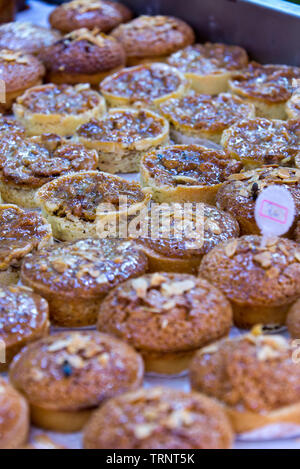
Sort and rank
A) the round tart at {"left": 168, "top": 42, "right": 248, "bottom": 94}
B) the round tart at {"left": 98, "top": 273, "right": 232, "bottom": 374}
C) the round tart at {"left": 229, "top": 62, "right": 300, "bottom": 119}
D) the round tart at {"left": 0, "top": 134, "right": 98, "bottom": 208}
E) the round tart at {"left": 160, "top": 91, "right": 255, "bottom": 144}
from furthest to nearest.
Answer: the round tart at {"left": 168, "top": 42, "right": 248, "bottom": 94} < the round tart at {"left": 229, "top": 62, "right": 300, "bottom": 119} < the round tart at {"left": 160, "top": 91, "right": 255, "bottom": 144} < the round tart at {"left": 0, "top": 134, "right": 98, "bottom": 208} < the round tart at {"left": 98, "top": 273, "right": 232, "bottom": 374}

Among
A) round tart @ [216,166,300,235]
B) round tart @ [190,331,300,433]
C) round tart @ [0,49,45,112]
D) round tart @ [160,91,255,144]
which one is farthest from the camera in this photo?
round tart @ [0,49,45,112]

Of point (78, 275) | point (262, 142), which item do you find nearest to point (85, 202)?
point (78, 275)

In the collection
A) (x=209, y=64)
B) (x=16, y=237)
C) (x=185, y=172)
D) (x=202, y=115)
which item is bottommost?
(x=16, y=237)

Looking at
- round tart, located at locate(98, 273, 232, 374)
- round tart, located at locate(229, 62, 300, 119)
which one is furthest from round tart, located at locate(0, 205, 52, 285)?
round tart, located at locate(229, 62, 300, 119)

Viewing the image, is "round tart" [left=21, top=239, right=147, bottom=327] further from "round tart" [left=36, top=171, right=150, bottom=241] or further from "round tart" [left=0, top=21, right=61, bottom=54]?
"round tart" [left=0, top=21, right=61, bottom=54]

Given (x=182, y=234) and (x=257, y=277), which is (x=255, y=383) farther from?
(x=182, y=234)

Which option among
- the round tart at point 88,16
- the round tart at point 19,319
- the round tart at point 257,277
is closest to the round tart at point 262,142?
the round tart at point 257,277
